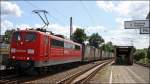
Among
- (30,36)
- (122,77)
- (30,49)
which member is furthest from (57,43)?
(122,77)

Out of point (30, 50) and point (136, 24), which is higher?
point (136, 24)

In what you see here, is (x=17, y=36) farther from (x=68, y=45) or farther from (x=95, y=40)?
(x=95, y=40)

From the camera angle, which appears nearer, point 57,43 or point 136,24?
point 57,43

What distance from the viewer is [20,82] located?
1862cm

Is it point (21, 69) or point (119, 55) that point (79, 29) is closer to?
point (119, 55)

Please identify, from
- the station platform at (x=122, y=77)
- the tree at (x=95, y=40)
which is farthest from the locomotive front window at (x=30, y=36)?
the tree at (x=95, y=40)

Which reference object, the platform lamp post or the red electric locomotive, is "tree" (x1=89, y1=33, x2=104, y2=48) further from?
the red electric locomotive

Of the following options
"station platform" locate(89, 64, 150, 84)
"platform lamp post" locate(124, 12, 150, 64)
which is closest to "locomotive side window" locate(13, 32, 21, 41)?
"station platform" locate(89, 64, 150, 84)

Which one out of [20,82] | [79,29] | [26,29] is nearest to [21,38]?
[26,29]

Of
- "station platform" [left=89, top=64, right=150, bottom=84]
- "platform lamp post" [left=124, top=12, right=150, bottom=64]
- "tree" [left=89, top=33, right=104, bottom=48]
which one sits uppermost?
"tree" [left=89, top=33, right=104, bottom=48]

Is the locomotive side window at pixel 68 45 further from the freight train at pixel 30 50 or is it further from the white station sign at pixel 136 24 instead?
the white station sign at pixel 136 24

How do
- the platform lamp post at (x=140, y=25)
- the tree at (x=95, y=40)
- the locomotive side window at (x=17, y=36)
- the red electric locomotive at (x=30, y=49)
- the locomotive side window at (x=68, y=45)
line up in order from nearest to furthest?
the red electric locomotive at (x=30, y=49) → the locomotive side window at (x=17, y=36) → the locomotive side window at (x=68, y=45) → the platform lamp post at (x=140, y=25) → the tree at (x=95, y=40)

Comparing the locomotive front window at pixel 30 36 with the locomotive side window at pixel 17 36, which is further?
the locomotive side window at pixel 17 36

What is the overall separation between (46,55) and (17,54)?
88.8 inches
